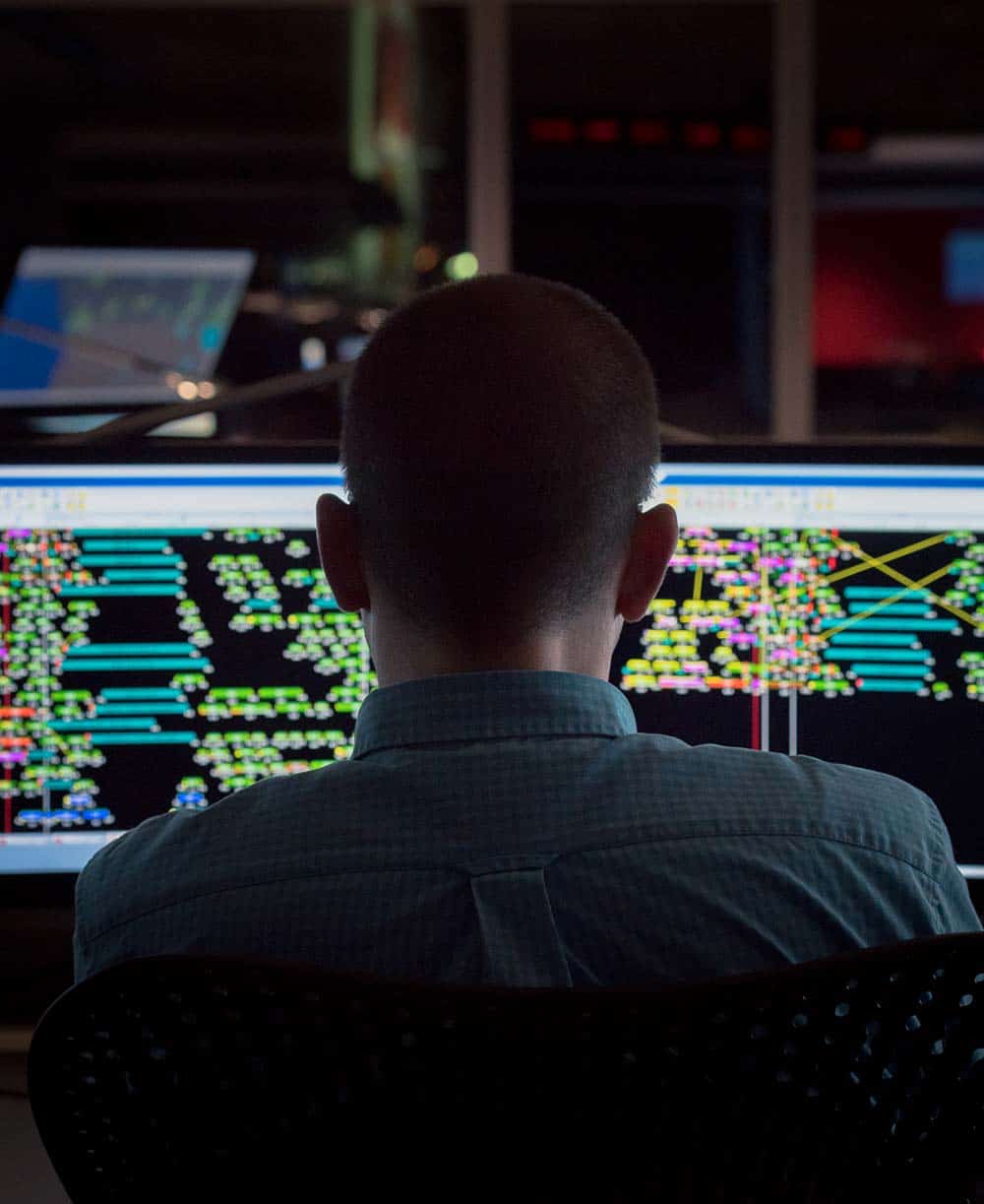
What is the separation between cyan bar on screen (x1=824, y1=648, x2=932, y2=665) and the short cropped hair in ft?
1.35

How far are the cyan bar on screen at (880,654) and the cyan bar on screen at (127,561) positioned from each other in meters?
0.58

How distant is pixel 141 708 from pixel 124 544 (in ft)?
0.48

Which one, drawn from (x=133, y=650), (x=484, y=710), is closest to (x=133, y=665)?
(x=133, y=650)

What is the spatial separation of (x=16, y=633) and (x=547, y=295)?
0.60m

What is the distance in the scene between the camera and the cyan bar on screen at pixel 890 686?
1.06m

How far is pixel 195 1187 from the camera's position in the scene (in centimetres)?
50

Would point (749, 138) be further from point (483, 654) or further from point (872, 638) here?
point (483, 654)

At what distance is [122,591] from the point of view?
1.07 m

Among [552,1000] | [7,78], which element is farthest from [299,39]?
[552,1000]

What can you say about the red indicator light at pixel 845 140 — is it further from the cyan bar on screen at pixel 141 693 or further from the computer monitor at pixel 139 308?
the cyan bar on screen at pixel 141 693

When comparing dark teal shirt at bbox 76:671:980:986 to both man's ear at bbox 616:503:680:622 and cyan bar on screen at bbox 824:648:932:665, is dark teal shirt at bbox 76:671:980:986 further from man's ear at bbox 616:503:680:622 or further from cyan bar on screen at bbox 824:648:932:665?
cyan bar on screen at bbox 824:648:932:665

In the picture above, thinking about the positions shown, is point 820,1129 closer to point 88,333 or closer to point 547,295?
point 547,295

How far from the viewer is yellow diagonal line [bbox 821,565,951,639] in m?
1.06

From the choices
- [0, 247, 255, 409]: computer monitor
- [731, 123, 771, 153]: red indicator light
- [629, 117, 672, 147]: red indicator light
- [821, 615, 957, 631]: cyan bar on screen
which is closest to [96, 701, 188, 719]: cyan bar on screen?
[821, 615, 957, 631]: cyan bar on screen
